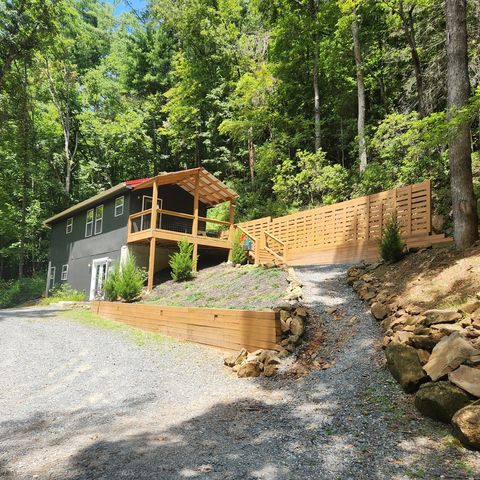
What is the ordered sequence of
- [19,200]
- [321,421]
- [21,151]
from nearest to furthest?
[321,421], [21,151], [19,200]

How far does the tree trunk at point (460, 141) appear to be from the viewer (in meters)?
6.91

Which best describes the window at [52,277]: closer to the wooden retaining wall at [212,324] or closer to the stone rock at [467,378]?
the wooden retaining wall at [212,324]

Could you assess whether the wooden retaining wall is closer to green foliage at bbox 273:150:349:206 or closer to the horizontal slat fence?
the horizontal slat fence

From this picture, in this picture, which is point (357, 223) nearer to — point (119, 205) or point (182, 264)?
point (182, 264)

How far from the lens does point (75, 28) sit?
34750mm

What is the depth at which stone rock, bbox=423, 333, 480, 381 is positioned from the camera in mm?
3875

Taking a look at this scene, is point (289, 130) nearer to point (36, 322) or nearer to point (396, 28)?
point (396, 28)

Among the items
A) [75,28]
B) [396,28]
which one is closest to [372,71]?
[396,28]

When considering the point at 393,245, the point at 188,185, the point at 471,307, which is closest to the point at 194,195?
the point at 188,185

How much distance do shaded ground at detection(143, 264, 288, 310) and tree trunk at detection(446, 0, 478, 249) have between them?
4003 mm

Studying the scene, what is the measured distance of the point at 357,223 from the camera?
1358 centimetres

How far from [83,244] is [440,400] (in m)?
20.1

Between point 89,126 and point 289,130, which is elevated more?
point 89,126

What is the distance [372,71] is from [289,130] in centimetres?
542
